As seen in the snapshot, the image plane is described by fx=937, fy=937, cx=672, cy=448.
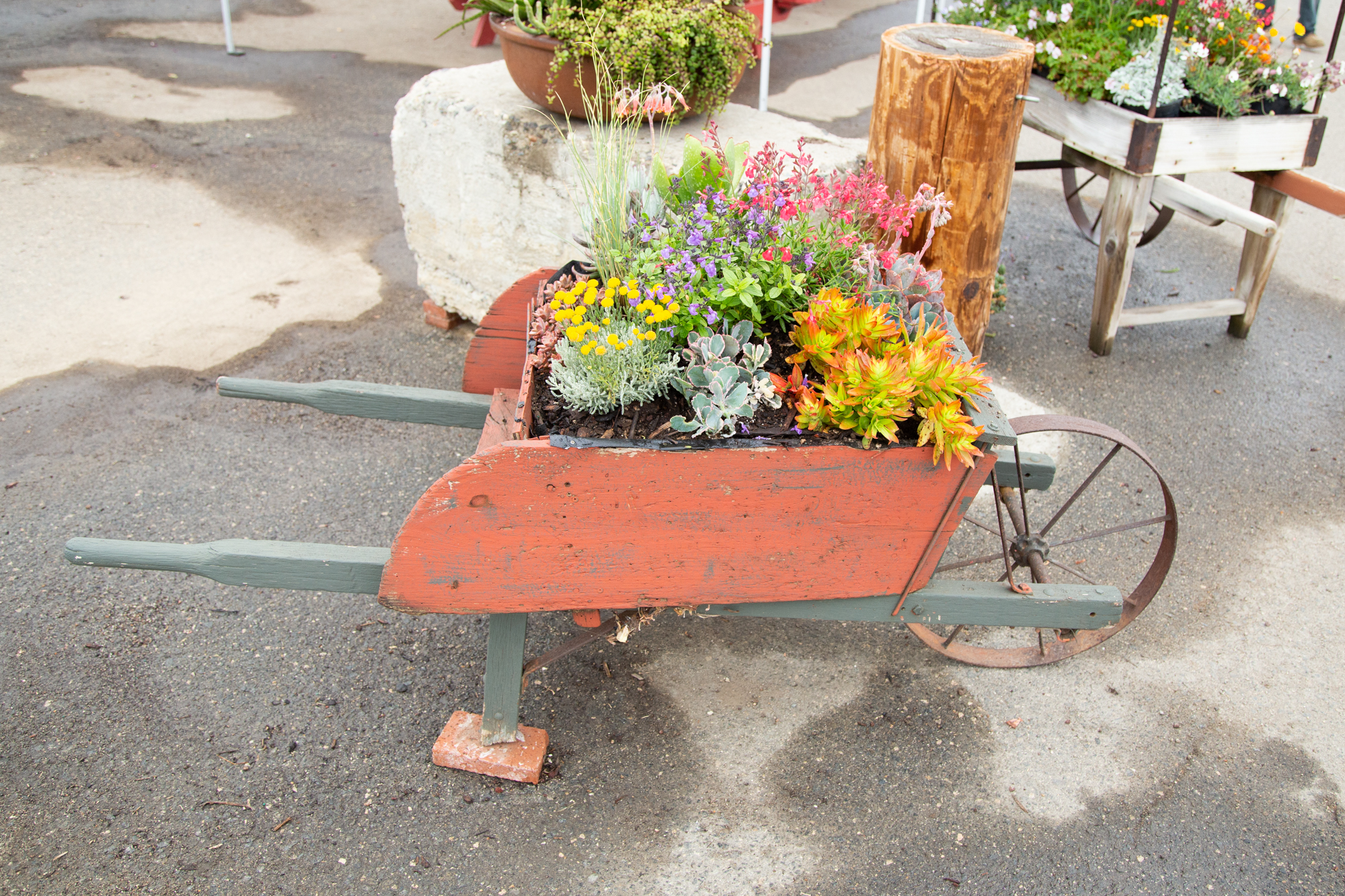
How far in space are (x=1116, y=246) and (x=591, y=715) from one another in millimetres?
2730

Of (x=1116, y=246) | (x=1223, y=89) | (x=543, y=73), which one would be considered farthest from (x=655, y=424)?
(x=1223, y=89)

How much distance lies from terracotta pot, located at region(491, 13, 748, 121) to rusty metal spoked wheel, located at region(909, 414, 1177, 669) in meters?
1.66

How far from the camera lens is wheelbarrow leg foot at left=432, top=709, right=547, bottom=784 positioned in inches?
83.7

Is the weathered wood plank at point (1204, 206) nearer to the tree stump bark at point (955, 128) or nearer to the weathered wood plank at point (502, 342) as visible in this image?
the tree stump bark at point (955, 128)

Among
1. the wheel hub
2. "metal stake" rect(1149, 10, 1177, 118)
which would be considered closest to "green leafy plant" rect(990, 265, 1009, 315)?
"metal stake" rect(1149, 10, 1177, 118)

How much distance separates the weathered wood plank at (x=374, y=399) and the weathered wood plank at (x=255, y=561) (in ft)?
1.63

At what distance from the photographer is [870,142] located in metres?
2.75

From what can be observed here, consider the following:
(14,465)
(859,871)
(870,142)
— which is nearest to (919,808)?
(859,871)

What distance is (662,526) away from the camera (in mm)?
1751

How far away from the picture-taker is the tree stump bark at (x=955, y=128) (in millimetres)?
2484

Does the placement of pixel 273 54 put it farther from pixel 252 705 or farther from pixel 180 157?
pixel 252 705

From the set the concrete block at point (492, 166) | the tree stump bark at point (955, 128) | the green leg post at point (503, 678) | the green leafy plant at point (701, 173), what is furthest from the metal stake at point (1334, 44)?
the green leg post at point (503, 678)

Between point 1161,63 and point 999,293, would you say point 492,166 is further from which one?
point 1161,63

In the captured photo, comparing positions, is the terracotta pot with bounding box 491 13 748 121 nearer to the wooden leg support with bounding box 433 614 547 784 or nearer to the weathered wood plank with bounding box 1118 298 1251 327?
the wooden leg support with bounding box 433 614 547 784
